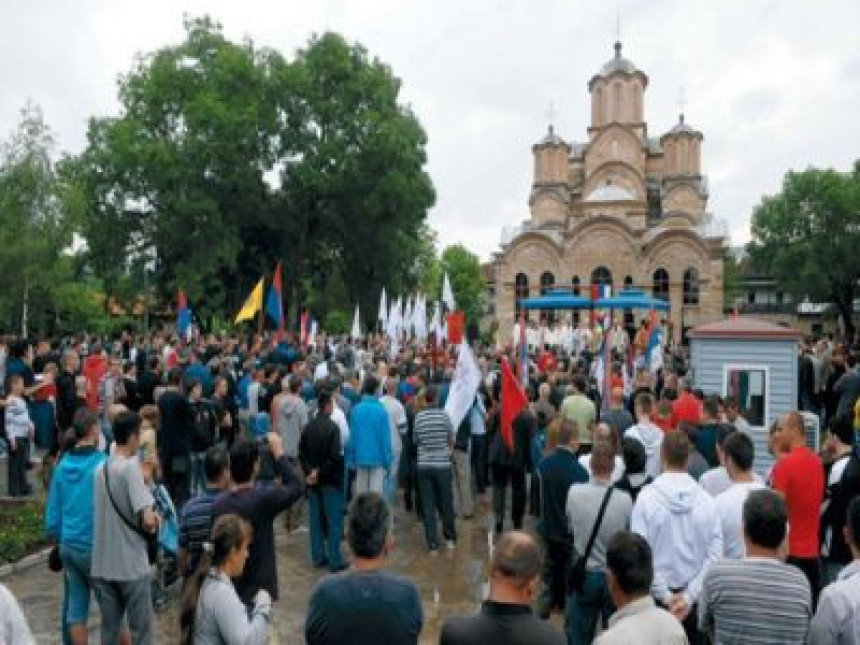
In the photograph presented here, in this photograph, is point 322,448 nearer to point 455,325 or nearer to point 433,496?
point 433,496

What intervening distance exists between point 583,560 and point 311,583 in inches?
147

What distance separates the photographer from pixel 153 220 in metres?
37.1

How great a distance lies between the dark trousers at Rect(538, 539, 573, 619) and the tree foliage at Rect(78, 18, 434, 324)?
30.4m

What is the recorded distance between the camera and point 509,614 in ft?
10.0

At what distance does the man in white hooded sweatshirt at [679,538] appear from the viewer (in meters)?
4.97

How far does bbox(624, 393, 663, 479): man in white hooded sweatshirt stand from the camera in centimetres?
Result: 773

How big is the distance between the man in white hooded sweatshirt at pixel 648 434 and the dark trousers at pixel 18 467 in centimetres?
791

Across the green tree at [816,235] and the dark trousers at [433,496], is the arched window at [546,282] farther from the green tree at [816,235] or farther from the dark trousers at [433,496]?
the dark trousers at [433,496]

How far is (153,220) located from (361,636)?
119ft

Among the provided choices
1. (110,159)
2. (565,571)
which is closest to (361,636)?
(565,571)

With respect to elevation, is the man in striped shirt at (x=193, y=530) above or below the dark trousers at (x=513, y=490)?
above

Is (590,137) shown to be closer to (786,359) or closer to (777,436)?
(786,359)

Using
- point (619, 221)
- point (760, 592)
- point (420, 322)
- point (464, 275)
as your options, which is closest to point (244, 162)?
point (420, 322)

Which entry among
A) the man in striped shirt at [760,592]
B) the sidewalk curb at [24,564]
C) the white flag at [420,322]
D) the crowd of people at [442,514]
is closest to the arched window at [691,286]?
the white flag at [420,322]
